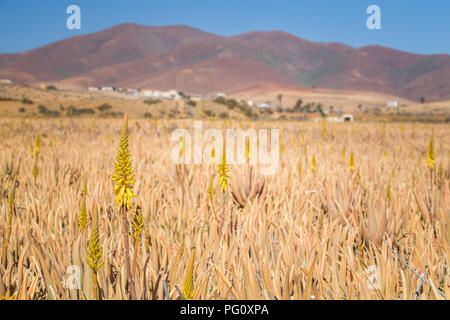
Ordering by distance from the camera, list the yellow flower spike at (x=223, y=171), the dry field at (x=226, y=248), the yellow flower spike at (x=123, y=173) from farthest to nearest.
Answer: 1. the yellow flower spike at (x=223, y=171)
2. the dry field at (x=226, y=248)
3. the yellow flower spike at (x=123, y=173)

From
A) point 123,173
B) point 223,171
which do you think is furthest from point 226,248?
point 123,173

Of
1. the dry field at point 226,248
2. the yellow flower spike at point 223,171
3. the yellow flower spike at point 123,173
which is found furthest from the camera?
the yellow flower spike at point 223,171

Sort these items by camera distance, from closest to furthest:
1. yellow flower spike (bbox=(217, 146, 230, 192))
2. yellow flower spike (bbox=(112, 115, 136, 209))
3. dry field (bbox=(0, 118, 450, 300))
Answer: yellow flower spike (bbox=(112, 115, 136, 209))
dry field (bbox=(0, 118, 450, 300))
yellow flower spike (bbox=(217, 146, 230, 192))

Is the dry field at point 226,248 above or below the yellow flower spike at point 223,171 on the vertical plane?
below

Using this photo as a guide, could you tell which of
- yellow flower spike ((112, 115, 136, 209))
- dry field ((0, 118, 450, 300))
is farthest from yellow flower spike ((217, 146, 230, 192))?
yellow flower spike ((112, 115, 136, 209))

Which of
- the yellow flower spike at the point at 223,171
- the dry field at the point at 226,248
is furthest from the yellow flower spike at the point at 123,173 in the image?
the yellow flower spike at the point at 223,171

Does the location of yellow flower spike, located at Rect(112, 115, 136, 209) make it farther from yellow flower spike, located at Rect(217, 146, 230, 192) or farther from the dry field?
yellow flower spike, located at Rect(217, 146, 230, 192)

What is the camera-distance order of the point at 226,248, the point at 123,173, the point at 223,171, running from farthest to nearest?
the point at 223,171, the point at 226,248, the point at 123,173

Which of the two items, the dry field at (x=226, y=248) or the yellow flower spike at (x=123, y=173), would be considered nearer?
the yellow flower spike at (x=123, y=173)

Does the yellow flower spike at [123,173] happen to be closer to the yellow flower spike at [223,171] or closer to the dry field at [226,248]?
the dry field at [226,248]

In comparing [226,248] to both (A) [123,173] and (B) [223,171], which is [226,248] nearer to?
(B) [223,171]

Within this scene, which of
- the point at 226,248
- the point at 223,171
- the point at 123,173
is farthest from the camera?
the point at 223,171
